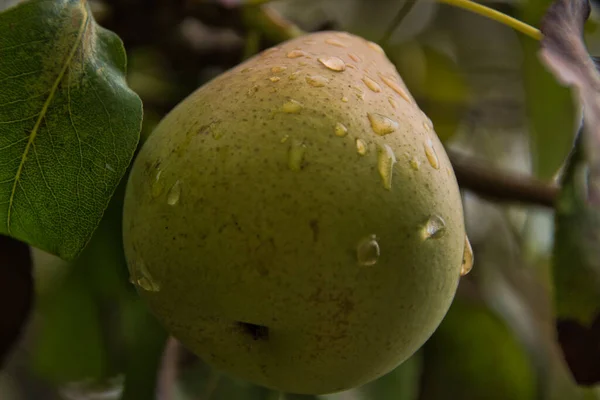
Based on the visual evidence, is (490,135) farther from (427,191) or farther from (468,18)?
(427,191)

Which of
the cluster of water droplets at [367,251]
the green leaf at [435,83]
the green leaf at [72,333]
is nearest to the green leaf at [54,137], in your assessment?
the cluster of water droplets at [367,251]

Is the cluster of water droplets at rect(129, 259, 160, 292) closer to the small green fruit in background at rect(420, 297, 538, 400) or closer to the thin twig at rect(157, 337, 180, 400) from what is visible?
the thin twig at rect(157, 337, 180, 400)

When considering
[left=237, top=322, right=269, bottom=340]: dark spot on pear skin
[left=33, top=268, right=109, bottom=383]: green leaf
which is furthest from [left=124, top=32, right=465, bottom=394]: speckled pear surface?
[left=33, top=268, right=109, bottom=383]: green leaf

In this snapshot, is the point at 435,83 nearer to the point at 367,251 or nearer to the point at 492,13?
the point at 492,13

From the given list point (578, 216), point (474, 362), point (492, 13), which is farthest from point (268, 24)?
point (474, 362)

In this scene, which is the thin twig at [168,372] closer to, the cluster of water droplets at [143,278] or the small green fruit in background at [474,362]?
the cluster of water droplets at [143,278]

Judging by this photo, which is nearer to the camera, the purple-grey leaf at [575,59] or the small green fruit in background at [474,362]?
the purple-grey leaf at [575,59]

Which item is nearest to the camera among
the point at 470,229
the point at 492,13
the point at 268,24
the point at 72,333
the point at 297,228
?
the point at 297,228
